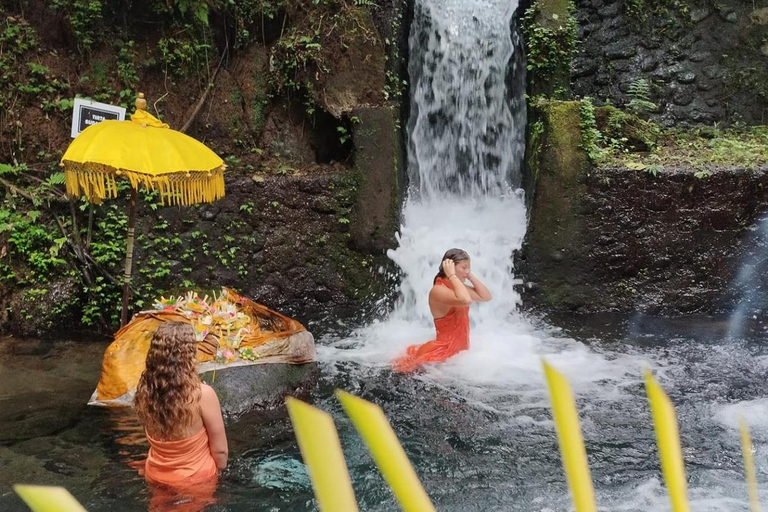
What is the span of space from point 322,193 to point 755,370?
5.03 m

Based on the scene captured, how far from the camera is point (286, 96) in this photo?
8.04 m

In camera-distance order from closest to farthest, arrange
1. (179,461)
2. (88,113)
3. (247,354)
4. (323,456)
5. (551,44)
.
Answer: (323,456) < (179,461) < (247,354) < (88,113) < (551,44)

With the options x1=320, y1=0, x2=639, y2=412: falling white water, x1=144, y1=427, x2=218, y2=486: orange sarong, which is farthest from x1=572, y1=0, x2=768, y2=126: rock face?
x1=144, y1=427, x2=218, y2=486: orange sarong

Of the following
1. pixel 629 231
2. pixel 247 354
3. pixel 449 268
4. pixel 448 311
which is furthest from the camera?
pixel 629 231

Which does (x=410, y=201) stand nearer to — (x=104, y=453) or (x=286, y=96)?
(x=286, y=96)

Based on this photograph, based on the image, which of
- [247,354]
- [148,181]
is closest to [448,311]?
[247,354]

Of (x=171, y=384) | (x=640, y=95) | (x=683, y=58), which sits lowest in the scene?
(x=171, y=384)

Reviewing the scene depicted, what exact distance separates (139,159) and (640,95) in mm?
7537

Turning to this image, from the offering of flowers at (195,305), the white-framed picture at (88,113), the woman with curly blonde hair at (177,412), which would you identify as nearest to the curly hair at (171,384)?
the woman with curly blonde hair at (177,412)

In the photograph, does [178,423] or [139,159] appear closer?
[178,423]

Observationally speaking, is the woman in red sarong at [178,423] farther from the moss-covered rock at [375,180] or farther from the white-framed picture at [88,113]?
the moss-covered rock at [375,180]

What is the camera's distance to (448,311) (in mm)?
5738

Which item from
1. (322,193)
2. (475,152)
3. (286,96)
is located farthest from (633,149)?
(286,96)

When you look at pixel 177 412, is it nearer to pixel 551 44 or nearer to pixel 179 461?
pixel 179 461
